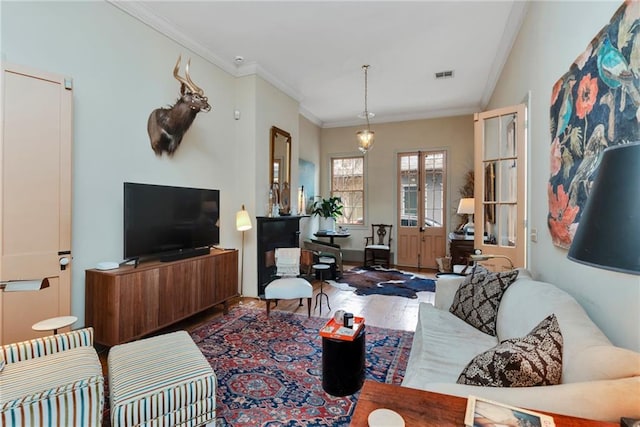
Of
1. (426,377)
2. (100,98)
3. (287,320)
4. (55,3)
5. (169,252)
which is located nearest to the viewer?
(426,377)

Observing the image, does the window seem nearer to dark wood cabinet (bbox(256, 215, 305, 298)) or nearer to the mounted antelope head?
dark wood cabinet (bbox(256, 215, 305, 298))

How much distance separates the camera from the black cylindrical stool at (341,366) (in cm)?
213

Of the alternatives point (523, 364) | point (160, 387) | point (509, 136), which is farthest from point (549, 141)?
point (160, 387)

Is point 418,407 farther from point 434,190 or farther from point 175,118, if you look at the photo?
point 434,190

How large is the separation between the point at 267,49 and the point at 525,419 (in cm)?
444

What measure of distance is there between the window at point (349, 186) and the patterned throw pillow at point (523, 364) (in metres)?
6.21

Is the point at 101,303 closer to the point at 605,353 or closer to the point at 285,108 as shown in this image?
the point at 605,353

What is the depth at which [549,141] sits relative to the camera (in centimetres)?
231

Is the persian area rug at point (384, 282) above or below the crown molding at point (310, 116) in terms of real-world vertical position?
below

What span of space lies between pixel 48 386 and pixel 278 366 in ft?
4.99

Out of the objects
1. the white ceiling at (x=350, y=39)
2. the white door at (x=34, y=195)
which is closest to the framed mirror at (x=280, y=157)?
the white ceiling at (x=350, y=39)

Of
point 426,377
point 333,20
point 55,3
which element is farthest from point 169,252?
point 333,20

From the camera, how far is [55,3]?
251 centimetres

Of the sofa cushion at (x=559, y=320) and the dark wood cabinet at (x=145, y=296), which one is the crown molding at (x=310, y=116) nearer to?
the dark wood cabinet at (x=145, y=296)
